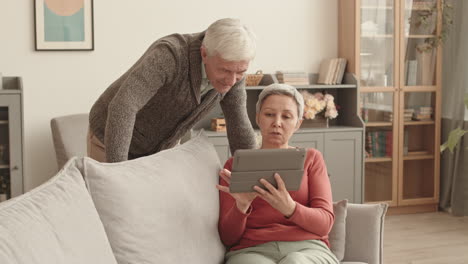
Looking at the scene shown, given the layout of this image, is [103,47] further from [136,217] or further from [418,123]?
[136,217]

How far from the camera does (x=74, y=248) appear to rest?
1.38 m

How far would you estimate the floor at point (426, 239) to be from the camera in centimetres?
411

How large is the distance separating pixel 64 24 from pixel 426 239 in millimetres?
3055

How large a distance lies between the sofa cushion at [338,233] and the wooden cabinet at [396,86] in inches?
113

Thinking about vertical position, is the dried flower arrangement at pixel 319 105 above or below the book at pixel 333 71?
below

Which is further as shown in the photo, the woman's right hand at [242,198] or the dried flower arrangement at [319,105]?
the dried flower arrangement at [319,105]

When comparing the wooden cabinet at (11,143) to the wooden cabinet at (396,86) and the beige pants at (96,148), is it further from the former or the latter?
the wooden cabinet at (396,86)

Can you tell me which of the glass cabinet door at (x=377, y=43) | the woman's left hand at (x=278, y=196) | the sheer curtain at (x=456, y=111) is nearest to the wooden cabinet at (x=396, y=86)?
the glass cabinet door at (x=377, y=43)

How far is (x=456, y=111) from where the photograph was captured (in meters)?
5.32

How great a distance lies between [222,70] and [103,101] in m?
0.54

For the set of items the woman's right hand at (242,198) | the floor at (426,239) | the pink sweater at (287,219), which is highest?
the woman's right hand at (242,198)

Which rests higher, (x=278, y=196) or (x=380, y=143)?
(x=278, y=196)

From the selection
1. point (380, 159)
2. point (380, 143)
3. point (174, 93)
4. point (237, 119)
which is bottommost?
point (380, 159)

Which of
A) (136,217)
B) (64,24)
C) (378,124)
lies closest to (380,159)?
(378,124)
